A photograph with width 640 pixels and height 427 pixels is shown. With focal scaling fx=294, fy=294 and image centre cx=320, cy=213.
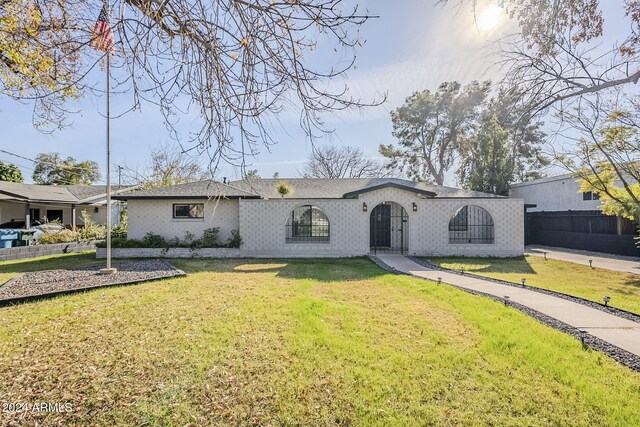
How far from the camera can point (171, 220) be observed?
49.7 feet

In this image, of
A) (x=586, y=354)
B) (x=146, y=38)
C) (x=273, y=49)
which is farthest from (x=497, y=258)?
(x=146, y=38)

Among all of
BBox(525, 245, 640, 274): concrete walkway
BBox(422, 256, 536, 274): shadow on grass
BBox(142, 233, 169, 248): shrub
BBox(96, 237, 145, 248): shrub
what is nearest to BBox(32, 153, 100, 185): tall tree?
BBox(96, 237, 145, 248): shrub

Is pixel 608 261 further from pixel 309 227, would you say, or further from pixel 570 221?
pixel 309 227

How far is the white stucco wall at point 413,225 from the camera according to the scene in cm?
1407

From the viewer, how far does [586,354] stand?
4.03 m

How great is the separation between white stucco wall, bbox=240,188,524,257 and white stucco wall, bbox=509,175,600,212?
7.01 meters

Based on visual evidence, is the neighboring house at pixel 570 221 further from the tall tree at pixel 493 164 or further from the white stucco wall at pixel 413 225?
the white stucco wall at pixel 413 225

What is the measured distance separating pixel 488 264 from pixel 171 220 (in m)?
15.0

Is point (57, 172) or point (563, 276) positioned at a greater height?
point (57, 172)

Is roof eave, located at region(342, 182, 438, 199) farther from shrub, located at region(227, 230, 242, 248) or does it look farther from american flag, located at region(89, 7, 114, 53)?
american flag, located at region(89, 7, 114, 53)

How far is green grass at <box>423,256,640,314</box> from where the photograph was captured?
7264 millimetres

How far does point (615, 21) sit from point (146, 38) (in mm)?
7171

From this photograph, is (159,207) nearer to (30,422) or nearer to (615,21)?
(30,422)

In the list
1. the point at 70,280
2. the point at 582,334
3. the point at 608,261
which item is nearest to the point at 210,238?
the point at 70,280
